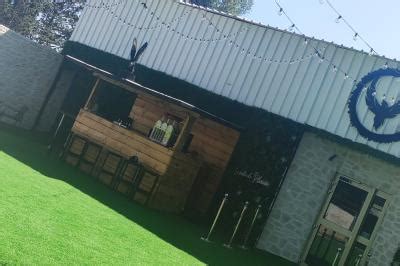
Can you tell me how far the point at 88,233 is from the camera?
23.5 ft

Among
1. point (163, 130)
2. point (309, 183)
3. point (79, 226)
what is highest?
point (309, 183)

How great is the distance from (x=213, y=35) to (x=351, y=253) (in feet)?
26.4

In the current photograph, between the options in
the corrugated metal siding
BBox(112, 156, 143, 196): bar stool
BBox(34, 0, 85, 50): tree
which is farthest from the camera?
BBox(34, 0, 85, 50): tree

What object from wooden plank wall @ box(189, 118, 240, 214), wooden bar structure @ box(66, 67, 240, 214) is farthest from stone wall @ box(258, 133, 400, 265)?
wooden bar structure @ box(66, 67, 240, 214)

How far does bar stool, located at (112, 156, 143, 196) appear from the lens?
1154 centimetres

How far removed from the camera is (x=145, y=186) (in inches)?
447

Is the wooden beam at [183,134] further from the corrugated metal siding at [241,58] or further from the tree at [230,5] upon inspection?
the tree at [230,5]

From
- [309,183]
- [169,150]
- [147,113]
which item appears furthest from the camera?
[147,113]

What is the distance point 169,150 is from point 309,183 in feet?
13.1

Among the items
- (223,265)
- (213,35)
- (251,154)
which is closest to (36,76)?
(213,35)

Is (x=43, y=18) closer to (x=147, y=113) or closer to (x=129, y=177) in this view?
(x=147, y=113)

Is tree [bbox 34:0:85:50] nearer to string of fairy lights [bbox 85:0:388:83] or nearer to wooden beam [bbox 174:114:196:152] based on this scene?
string of fairy lights [bbox 85:0:388:83]

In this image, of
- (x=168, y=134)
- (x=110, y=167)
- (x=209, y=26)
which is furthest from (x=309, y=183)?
(x=209, y=26)

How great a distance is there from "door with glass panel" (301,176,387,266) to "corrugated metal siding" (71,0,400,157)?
131 centimetres
